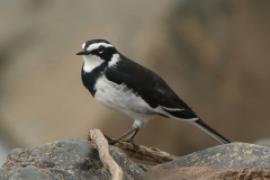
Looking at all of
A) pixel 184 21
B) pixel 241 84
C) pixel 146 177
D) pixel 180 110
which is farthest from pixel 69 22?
pixel 146 177

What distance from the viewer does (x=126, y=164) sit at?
3549 mm

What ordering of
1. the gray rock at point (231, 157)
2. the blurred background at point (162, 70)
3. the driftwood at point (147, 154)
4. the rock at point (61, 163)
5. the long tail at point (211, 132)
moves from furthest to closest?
1. the blurred background at point (162, 70)
2. the long tail at point (211, 132)
3. the driftwood at point (147, 154)
4. the gray rock at point (231, 157)
5. the rock at point (61, 163)

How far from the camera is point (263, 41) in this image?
29.7 ft

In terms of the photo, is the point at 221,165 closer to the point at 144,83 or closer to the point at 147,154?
the point at 147,154

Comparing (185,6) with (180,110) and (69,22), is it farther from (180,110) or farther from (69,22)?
(180,110)

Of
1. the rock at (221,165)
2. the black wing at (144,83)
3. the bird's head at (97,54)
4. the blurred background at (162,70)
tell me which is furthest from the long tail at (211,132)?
the blurred background at (162,70)

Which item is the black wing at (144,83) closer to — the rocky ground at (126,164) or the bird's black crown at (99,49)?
the bird's black crown at (99,49)

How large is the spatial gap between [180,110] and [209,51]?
4.16 m

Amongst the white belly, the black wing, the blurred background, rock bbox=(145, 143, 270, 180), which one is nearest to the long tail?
the black wing

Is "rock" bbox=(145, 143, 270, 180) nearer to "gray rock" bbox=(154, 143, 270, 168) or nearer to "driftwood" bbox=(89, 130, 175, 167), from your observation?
"gray rock" bbox=(154, 143, 270, 168)

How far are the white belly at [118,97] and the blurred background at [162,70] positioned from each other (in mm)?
3485

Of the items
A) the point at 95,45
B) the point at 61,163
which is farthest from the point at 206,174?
the point at 95,45

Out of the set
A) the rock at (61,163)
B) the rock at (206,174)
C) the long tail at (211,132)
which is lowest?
the long tail at (211,132)

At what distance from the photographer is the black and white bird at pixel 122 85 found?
4414mm
